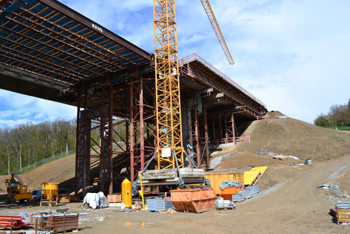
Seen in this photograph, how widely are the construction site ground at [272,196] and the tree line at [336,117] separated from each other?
30.4 meters

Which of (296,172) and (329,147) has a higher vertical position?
(329,147)

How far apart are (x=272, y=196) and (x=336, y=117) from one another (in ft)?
240

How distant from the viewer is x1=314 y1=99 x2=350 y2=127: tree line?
7725cm

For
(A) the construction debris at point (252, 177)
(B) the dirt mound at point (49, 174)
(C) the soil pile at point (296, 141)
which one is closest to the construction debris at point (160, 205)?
(A) the construction debris at point (252, 177)

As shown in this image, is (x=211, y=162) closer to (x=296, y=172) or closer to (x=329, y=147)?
(x=296, y=172)

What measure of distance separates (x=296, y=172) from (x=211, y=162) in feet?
48.2

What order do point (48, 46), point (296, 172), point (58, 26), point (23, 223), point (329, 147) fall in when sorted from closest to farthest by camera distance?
point (23, 223) → point (58, 26) → point (48, 46) → point (296, 172) → point (329, 147)

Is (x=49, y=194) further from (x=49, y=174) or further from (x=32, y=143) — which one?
(x=32, y=143)

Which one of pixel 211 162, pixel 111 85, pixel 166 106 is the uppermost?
pixel 111 85

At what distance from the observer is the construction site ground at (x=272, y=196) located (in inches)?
496

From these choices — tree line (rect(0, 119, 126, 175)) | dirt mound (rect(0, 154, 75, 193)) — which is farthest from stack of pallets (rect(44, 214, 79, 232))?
tree line (rect(0, 119, 126, 175))

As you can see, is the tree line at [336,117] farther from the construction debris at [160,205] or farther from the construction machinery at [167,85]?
the construction debris at [160,205]

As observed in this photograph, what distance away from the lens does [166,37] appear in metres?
33.2

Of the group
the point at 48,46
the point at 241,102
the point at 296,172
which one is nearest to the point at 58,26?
the point at 48,46
